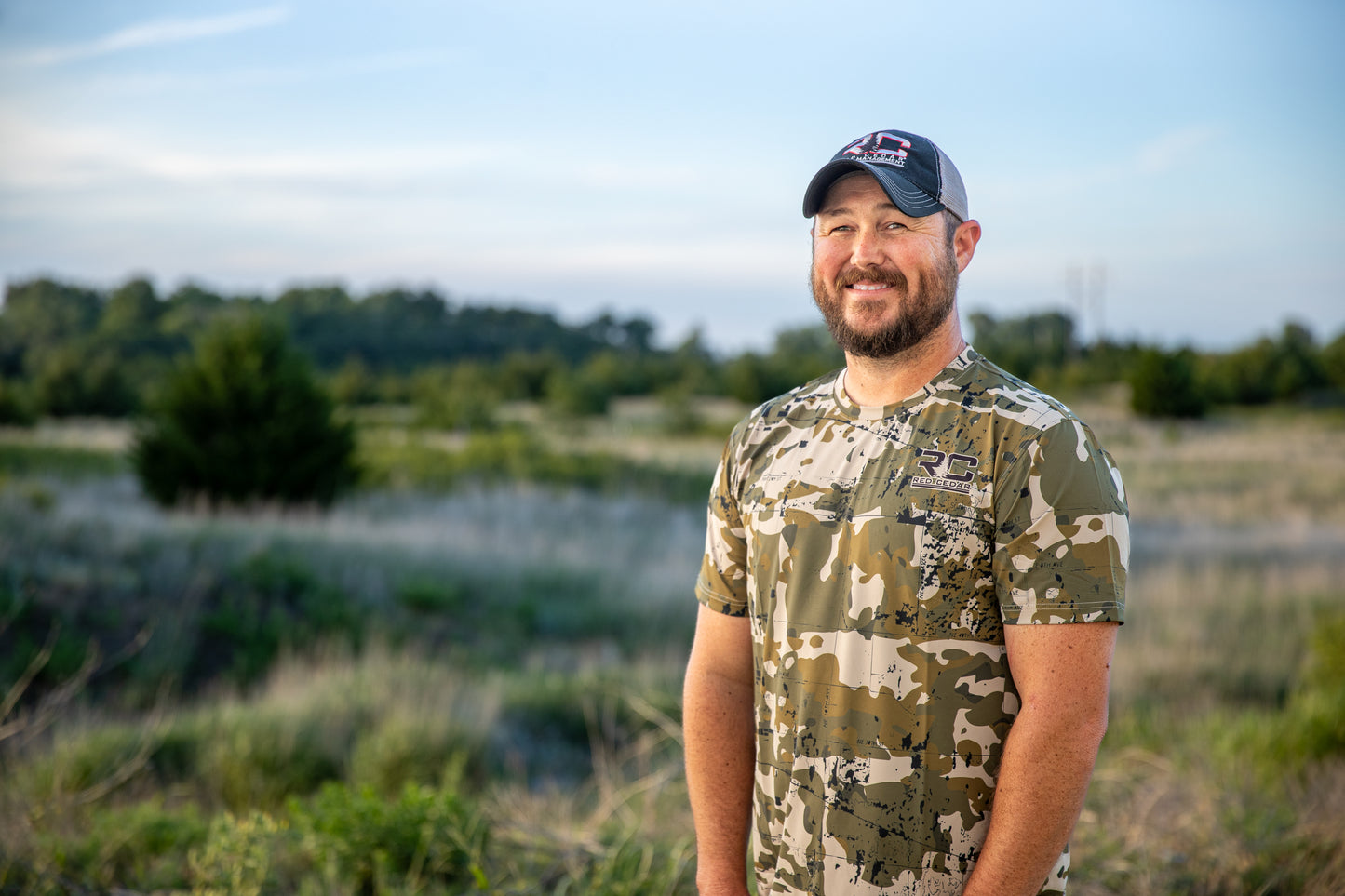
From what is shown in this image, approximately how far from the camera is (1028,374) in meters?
41.5

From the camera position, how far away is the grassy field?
378 cm

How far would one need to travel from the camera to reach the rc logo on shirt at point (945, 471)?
1.87 meters

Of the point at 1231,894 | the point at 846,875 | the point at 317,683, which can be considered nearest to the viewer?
the point at 846,875

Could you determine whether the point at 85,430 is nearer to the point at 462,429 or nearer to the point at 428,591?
the point at 462,429

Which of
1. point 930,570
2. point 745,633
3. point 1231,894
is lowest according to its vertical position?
point 1231,894

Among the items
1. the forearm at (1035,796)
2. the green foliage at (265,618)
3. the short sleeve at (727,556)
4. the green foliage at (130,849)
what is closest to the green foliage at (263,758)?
the green foliage at (130,849)

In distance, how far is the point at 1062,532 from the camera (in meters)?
1.74

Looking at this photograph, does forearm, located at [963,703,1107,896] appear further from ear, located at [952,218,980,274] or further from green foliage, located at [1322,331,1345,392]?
green foliage, located at [1322,331,1345,392]

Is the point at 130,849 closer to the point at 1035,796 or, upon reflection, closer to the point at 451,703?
the point at 451,703

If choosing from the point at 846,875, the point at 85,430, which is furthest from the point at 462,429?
the point at 846,875

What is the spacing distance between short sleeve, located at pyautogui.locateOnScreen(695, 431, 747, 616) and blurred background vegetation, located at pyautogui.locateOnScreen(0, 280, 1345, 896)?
1.65 m

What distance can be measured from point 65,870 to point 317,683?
3.44 meters

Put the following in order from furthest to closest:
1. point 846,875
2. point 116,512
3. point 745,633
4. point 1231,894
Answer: point 116,512
point 1231,894
point 745,633
point 846,875

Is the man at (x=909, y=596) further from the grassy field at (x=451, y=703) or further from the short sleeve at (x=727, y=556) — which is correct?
the grassy field at (x=451, y=703)
